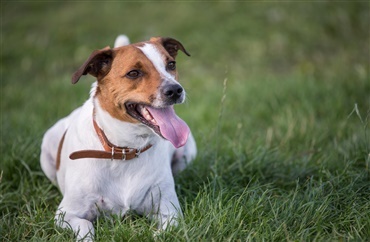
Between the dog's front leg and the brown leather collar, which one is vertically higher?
the brown leather collar

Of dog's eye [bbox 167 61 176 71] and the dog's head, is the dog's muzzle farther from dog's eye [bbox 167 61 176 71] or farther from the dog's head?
dog's eye [bbox 167 61 176 71]

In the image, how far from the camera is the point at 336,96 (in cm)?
678

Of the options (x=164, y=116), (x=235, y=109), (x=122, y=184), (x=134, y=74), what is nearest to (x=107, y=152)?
(x=122, y=184)

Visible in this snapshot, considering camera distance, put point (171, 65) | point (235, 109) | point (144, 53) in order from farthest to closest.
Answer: point (235, 109) → point (171, 65) → point (144, 53)

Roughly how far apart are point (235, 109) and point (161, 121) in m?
3.46

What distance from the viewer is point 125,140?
380 cm

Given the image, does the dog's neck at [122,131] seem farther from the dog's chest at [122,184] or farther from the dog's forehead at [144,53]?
the dog's forehead at [144,53]

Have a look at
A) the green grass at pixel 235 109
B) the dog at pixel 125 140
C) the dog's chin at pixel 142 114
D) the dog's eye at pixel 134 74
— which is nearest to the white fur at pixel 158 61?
the dog at pixel 125 140

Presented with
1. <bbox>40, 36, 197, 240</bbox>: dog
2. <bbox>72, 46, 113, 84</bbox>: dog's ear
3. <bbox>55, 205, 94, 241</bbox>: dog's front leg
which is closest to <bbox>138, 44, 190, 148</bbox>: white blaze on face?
<bbox>40, 36, 197, 240</bbox>: dog

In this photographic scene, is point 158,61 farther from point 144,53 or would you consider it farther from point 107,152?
point 107,152

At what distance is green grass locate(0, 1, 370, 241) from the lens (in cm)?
365

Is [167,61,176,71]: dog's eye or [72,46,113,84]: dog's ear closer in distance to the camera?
[72,46,113,84]: dog's ear

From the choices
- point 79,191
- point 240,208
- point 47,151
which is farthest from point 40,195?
point 240,208

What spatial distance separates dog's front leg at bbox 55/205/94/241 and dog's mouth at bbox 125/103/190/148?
2.81ft
